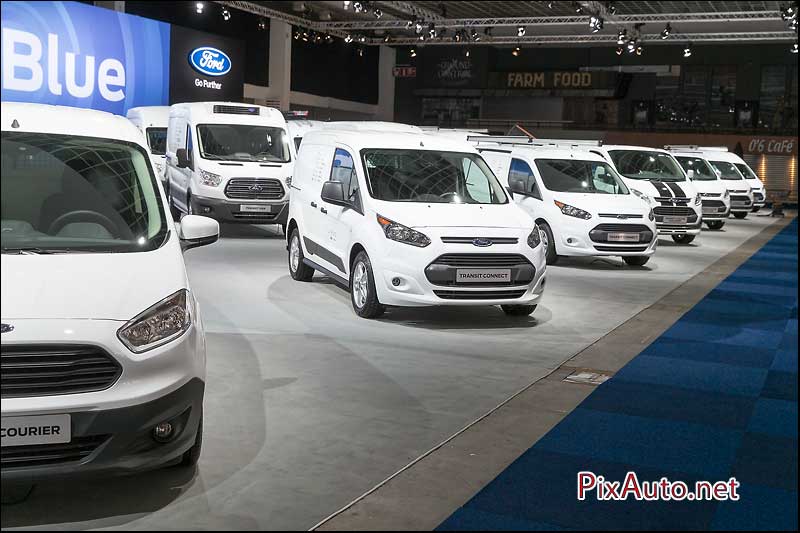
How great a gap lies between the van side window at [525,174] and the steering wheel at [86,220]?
28.9ft

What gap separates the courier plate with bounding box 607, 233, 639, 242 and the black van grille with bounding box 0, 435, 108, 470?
9.54 metres

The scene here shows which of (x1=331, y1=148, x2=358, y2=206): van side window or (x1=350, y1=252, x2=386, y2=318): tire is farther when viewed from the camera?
(x1=331, y1=148, x2=358, y2=206): van side window

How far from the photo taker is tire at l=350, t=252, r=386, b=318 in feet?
26.2

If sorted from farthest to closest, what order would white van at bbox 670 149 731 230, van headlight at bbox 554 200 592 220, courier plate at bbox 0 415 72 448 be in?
1. white van at bbox 670 149 731 230
2. van headlight at bbox 554 200 592 220
3. courier plate at bbox 0 415 72 448

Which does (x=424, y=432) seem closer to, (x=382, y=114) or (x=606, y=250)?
(x=606, y=250)

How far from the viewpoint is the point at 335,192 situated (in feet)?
28.4

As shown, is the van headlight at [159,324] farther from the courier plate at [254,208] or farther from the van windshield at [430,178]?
the courier plate at [254,208]

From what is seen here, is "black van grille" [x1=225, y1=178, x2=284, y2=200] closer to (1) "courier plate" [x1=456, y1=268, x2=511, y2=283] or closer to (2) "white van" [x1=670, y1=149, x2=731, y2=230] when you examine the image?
(1) "courier plate" [x1=456, y1=268, x2=511, y2=283]

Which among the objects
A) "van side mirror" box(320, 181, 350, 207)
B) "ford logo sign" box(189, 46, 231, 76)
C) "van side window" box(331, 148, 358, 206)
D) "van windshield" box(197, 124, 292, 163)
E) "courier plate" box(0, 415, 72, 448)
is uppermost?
"ford logo sign" box(189, 46, 231, 76)

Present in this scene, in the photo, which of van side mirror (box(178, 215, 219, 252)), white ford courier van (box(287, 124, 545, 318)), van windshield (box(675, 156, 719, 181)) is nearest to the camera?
van side mirror (box(178, 215, 219, 252))

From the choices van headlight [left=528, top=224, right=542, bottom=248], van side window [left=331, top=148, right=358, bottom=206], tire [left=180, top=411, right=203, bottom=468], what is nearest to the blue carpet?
tire [left=180, top=411, right=203, bottom=468]

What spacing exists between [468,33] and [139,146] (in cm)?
2761

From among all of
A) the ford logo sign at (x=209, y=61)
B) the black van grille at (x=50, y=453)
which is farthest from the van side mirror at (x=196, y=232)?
the ford logo sign at (x=209, y=61)

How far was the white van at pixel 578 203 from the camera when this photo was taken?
12.2m
